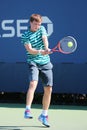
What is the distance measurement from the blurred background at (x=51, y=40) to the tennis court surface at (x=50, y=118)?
1.39 ft

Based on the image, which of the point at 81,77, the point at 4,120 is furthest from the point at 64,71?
the point at 4,120

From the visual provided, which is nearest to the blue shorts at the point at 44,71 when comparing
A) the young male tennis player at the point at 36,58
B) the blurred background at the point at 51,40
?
the young male tennis player at the point at 36,58

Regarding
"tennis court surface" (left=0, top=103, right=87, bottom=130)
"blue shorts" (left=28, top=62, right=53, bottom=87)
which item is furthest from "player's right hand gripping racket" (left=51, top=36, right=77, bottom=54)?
"tennis court surface" (left=0, top=103, right=87, bottom=130)

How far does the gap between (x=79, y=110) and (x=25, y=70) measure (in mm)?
1343

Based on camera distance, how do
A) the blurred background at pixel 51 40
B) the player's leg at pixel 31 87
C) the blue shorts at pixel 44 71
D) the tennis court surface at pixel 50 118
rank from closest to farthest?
the player's leg at pixel 31 87, the blue shorts at pixel 44 71, the tennis court surface at pixel 50 118, the blurred background at pixel 51 40

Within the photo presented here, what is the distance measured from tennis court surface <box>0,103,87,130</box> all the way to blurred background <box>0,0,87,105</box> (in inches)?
16.7

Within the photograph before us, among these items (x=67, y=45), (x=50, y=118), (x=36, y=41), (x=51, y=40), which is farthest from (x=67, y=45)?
(x=51, y=40)

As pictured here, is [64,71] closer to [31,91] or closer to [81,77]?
[81,77]

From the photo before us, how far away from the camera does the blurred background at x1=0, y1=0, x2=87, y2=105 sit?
8.62 m

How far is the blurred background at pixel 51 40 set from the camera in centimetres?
862

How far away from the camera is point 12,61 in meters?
8.91

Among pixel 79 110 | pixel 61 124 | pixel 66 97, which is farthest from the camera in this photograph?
pixel 66 97

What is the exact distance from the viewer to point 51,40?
8719mm

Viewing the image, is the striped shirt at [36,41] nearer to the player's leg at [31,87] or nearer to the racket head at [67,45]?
the player's leg at [31,87]
